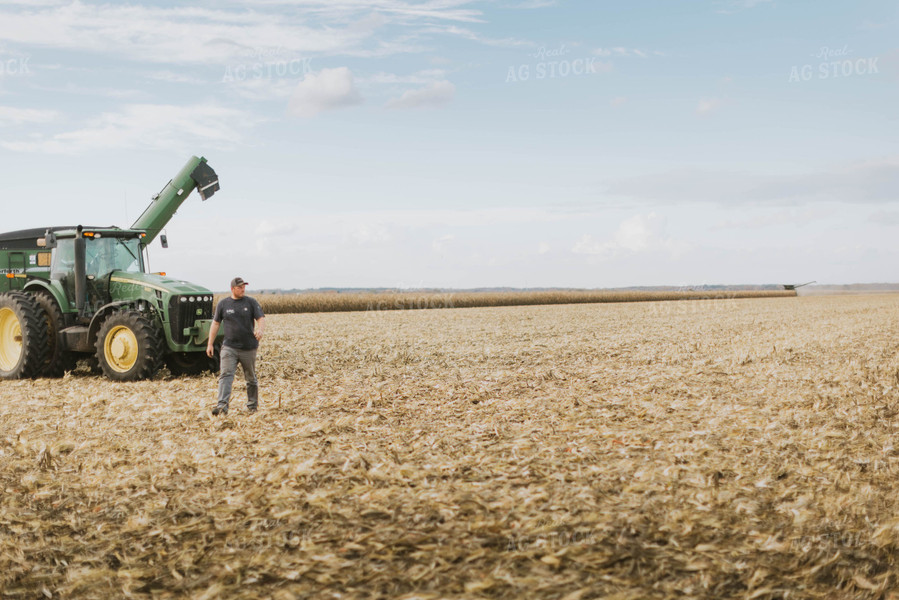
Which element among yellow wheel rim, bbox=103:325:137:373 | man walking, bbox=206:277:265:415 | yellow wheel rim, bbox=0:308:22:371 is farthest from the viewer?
yellow wheel rim, bbox=0:308:22:371

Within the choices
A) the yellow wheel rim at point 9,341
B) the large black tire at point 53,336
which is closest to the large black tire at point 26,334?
the yellow wheel rim at point 9,341

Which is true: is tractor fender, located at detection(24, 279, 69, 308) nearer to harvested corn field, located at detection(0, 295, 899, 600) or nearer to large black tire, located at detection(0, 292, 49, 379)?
large black tire, located at detection(0, 292, 49, 379)

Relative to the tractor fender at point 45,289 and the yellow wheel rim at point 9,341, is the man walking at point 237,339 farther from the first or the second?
the yellow wheel rim at point 9,341

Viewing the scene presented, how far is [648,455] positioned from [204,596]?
15.4 feet

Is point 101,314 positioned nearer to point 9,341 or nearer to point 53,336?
point 53,336

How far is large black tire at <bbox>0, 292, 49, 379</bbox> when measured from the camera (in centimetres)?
1321

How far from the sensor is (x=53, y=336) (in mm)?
13656

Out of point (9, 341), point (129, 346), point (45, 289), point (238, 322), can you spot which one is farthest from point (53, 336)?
point (238, 322)

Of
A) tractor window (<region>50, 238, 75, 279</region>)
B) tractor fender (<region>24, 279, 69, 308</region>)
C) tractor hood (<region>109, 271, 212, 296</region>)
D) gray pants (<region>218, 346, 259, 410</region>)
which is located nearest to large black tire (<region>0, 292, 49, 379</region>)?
tractor fender (<region>24, 279, 69, 308</region>)

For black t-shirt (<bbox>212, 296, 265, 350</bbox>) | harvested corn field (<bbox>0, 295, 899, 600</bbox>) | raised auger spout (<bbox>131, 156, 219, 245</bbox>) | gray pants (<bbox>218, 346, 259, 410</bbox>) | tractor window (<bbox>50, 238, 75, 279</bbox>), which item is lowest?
harvested corn field (<bbox>0, 295, 899, 600</bbox>)

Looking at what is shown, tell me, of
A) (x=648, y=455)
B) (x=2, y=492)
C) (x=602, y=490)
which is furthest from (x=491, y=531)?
(x=2, y=492)

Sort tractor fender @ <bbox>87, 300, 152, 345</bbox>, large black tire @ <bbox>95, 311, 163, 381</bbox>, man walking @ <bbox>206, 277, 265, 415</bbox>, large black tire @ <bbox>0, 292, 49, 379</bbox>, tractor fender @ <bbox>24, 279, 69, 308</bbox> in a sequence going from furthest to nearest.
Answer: tractor fender @ <bbox>24, 279, 69, 308</bbox> → large black tire @ <bbox>0, 292, 49, 379</bbox> → tractor fender @ <bbox>87, 300, 152, 345</bbox> → large black tire @ <bbox>95, 311, 163, 381</bbox> → man walking @ <bbox>206, 277, 265, 415</bbox>

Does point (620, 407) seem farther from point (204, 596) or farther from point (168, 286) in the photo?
point (168, 286)

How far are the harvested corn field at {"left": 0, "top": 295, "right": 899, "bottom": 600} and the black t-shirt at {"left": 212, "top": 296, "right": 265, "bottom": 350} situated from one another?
1.01 metres
